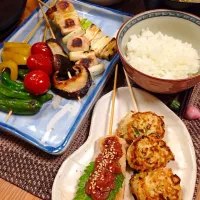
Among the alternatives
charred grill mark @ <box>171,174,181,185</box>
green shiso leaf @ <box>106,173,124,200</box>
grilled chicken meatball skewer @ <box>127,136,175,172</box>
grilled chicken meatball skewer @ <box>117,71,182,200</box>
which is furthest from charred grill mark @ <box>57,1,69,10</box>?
charred grill mark @ <box>171,174,181,185</box>

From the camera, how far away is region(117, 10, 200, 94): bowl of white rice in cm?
238

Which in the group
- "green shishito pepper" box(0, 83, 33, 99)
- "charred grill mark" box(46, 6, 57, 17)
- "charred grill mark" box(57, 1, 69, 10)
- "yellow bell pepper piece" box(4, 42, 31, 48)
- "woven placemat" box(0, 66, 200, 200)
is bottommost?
"woven placemat" box(0, 66, 200, 200)

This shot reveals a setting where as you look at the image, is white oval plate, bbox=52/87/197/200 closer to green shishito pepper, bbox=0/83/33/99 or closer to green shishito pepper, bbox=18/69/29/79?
green shishito pepper, bbox=0/83/33/99

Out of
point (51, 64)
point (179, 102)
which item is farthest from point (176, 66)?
point (51, 64)

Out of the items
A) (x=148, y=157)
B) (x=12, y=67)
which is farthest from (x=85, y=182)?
(x=12, y=67)

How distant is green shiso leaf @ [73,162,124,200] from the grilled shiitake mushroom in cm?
63

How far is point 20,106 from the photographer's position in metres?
2.37

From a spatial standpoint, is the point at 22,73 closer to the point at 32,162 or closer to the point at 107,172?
the point at 32,162

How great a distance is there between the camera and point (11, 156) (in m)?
2.29

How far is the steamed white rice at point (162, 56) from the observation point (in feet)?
7.99

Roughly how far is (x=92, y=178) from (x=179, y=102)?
2.97 feet

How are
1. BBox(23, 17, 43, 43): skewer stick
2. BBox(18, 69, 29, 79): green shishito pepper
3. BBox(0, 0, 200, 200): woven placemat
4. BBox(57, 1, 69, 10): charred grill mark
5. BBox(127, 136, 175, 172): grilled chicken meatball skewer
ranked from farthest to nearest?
BBox(57, 1, 69, 10): charred grill mark
BBox(23, 17, 43, 43): skewer stick
BBox(18, 69, 29, 79): green shishito pepper
BBox(0, 0, 200, 200): woven placemat
BBox(127, 136, 175, 172): grilled chicken meatball skewer

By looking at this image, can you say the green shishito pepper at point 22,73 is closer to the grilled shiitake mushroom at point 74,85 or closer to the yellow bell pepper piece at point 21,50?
the yellow bell pepper piece at point 21,50

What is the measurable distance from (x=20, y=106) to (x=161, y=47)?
1.13 meters
